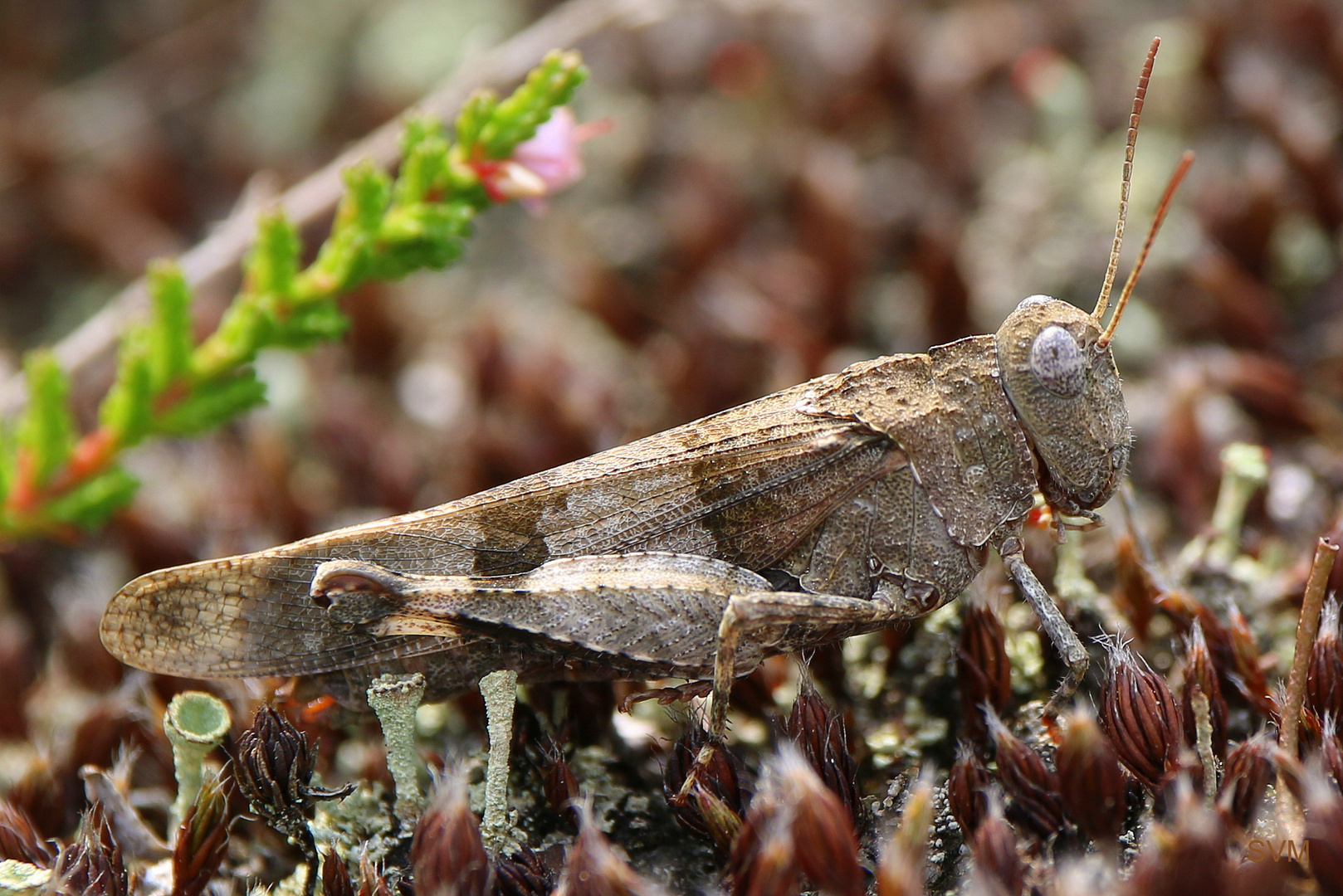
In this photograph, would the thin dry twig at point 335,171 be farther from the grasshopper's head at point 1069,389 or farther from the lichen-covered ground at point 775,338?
the grasshopper's head at point 1069,389

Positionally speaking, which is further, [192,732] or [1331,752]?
[192,732]

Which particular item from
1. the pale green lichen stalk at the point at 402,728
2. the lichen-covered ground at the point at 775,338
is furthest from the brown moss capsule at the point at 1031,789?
the pale green lichen stalk at the point at 402,728

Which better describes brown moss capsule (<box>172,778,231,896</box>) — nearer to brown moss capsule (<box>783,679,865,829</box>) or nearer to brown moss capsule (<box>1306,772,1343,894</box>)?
brown moss capsule (<box>783,679,865,829</box>)

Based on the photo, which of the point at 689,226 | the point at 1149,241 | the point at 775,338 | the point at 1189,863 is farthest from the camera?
the point at 689,226

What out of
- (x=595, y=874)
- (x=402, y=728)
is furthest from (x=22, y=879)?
(x=595, y=874)

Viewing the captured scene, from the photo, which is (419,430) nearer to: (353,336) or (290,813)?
(353,336)

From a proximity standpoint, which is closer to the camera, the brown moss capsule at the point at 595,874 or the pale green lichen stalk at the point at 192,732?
the brown moss capsule at the point at 595,874

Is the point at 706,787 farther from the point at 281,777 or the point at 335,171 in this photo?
the point at 335,171
